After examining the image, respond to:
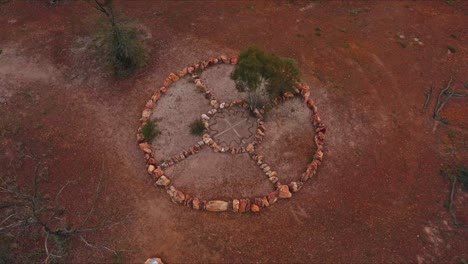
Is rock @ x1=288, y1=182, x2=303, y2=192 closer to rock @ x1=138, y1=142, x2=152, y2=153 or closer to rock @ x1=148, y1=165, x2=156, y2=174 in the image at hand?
rock @ x1=148, y1=165, x2=156, y2=174

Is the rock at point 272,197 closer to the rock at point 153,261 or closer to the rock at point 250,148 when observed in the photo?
the rock at point 250,148

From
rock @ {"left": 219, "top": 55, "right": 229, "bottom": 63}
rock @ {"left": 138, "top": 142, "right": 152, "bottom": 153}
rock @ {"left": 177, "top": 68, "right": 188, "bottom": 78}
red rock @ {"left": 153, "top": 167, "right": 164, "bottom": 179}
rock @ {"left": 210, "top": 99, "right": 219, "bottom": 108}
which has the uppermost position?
rock @ {"left": 219, "top": 55, "right": 229, "bottom": 63}

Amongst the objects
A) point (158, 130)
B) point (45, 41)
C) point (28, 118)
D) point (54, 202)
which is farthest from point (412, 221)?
point (45, 41)

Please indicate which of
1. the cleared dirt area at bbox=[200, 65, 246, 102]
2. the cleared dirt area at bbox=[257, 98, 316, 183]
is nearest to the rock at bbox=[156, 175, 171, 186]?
the cleared dirt area at bbox=[257, 98, 316, 183]

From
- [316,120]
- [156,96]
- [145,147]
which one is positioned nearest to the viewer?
[145,147]

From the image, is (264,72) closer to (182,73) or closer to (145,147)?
(182,73)

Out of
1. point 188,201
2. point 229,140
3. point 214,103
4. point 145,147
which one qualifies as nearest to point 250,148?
point 229,140
